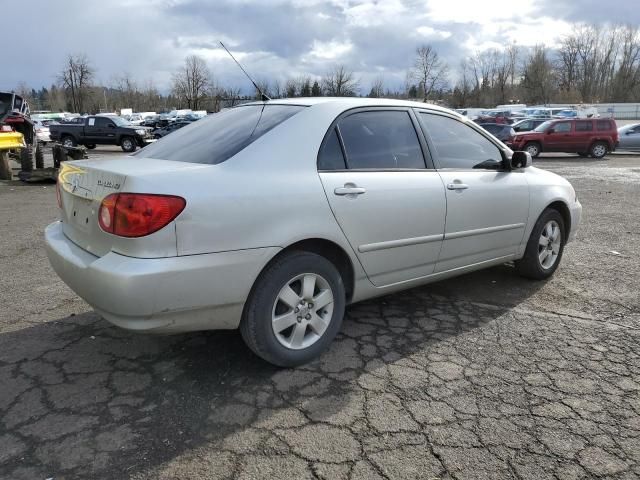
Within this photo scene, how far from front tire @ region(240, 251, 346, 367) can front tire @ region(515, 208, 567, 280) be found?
7.46 feet

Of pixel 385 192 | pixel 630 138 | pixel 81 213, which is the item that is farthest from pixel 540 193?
pixel 630 138

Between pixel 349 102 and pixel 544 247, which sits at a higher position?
pixel 349 102

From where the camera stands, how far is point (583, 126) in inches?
861

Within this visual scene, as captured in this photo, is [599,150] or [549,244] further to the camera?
→ [599,150]

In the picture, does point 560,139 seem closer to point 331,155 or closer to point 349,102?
point 349,102

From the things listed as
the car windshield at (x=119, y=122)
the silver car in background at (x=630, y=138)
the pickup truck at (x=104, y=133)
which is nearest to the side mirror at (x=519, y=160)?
the silver car in background at (x=630, y=138)

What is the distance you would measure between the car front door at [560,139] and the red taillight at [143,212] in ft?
73.7

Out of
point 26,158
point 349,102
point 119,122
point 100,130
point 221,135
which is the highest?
point 119,122

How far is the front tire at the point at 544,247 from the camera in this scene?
471 cm

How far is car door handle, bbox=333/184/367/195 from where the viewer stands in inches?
125

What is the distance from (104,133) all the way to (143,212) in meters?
25.1

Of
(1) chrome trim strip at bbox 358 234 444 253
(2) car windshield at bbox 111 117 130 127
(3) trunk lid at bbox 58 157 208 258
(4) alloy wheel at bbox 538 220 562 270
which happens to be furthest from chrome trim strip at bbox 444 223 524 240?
(2) car windshield at bbox 111 117 130 127

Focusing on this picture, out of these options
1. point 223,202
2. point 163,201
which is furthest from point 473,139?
point 163,201

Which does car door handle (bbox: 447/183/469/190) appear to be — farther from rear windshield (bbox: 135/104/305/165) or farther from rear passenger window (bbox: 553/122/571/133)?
rear passenger window (bbox: 553/122/571/133)
